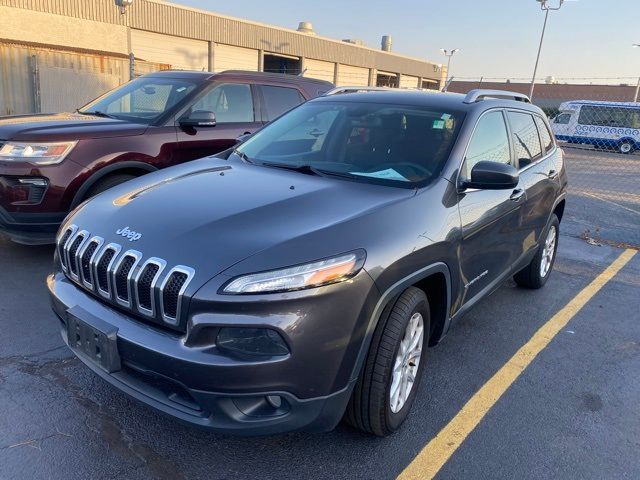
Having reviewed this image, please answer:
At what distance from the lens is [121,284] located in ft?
7.44

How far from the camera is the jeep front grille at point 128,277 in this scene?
212 centimetres

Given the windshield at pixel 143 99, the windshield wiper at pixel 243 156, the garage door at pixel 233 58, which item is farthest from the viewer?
the garage door at pixel 233 58

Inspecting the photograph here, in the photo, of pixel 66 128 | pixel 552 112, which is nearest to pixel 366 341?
pixel 66 128

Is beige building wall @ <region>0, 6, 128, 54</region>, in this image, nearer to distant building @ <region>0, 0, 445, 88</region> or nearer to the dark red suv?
distant building @ <region>0, 0, 445, 88</region>

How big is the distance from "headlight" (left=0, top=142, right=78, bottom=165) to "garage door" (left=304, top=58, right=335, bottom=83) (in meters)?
28.9

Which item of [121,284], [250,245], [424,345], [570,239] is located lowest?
[570,239]

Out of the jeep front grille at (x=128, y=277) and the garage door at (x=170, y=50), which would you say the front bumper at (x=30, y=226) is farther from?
the garage door at (x=170, y=50)

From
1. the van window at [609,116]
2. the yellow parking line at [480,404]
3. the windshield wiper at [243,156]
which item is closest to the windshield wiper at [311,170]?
the windshield wiper at [243,156]

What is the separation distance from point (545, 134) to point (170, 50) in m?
24.4

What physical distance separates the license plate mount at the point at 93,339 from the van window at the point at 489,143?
6.98ft

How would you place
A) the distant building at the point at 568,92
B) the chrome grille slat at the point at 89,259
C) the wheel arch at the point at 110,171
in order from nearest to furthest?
the chrome grille slat at the point at 89,259 < the wheel arch at the point at 110,171 < the distant building at the point at 568,92

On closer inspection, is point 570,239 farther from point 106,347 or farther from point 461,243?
point 106,347

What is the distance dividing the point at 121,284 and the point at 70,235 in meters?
0.61

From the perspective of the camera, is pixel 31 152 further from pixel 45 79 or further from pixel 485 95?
pixel 45 79
